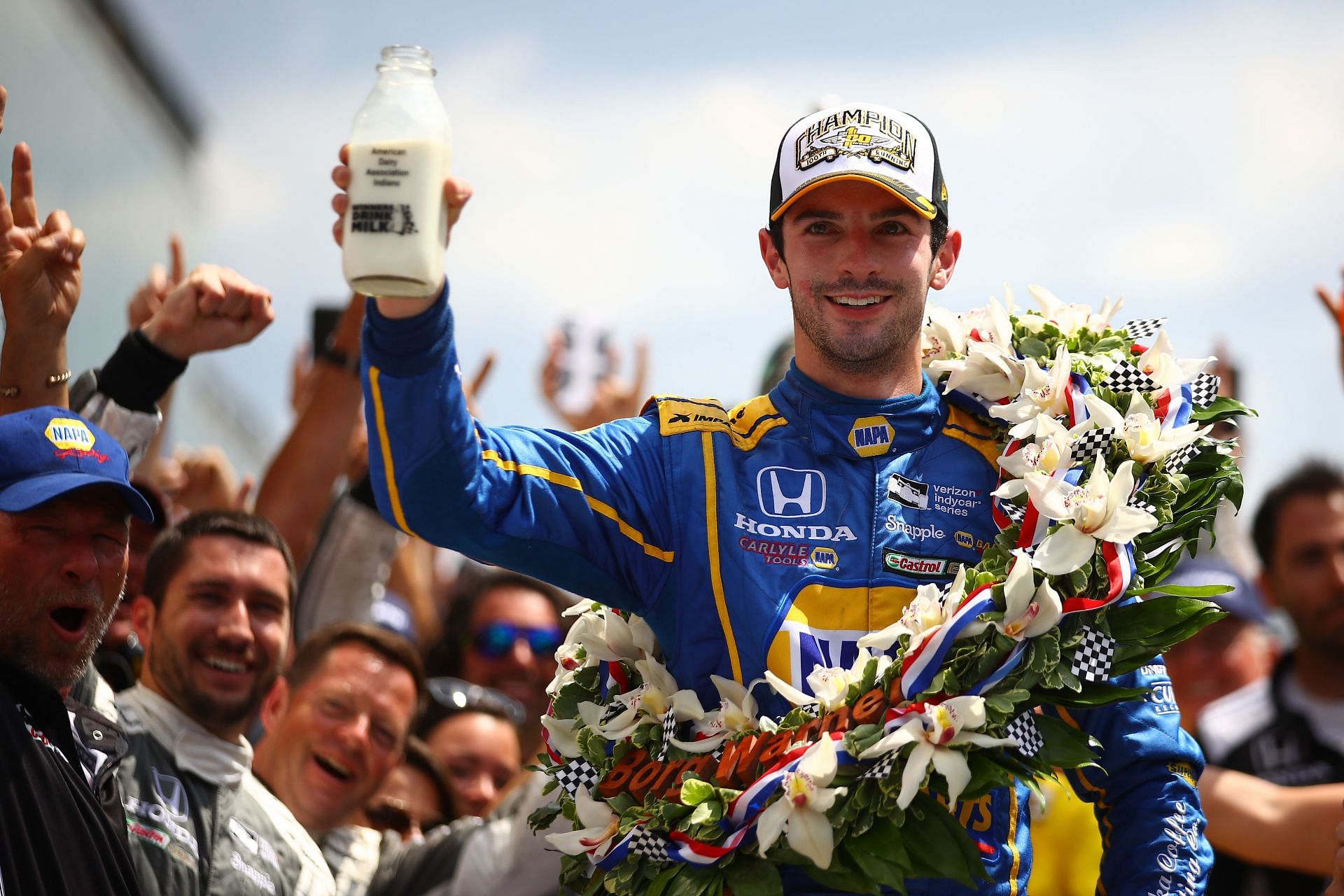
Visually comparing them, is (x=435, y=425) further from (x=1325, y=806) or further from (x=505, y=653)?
(x=505, y=653)

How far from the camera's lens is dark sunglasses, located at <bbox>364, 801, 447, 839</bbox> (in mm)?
6984

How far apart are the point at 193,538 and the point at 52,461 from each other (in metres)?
1.39

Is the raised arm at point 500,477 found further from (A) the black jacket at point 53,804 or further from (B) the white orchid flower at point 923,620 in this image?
(A) the black jacket at point 53,804

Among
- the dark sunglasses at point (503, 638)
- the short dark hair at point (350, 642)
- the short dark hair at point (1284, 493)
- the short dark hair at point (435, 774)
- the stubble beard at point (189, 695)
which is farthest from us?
the dark sunglasses at point (503, 638)

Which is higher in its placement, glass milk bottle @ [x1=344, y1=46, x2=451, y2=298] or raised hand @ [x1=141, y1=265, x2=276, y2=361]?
glass milk bottle @ [x1=344, y1=46, x2=451, y2=298]

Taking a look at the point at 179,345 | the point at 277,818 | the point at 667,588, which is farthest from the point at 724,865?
the point at 179,345

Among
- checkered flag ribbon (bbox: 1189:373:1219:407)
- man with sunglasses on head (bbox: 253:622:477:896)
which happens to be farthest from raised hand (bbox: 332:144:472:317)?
man with sunglasses on head (bbox: 253:622:477:896)

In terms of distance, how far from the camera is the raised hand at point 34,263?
4.93 m

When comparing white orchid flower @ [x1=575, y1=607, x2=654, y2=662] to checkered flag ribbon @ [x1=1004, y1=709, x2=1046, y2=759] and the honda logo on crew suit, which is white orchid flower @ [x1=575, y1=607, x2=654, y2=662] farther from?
checkered flag ribbon @ [x1=1004, y1=709, x2=1046, y2=759]

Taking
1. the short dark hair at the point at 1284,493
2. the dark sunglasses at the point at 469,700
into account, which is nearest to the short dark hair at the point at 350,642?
the dark sunglasses at the point at 469,700

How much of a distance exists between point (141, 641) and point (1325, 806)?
4.17 m

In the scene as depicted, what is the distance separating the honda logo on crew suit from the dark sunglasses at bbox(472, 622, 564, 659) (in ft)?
13.6

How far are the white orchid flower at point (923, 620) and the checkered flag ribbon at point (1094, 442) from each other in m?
0.50

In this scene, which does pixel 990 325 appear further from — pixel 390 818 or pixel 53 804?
pixel 390 818
